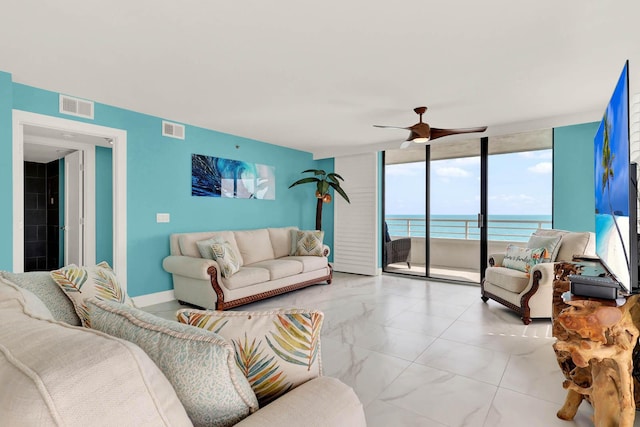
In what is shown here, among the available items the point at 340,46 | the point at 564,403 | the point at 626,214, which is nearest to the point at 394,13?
the point at 340,46

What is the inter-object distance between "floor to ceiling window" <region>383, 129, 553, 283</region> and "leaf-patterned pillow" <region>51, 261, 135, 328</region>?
15.6ft

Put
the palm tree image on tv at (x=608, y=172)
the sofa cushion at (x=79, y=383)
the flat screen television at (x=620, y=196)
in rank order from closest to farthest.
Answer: the sofa cushion at (x=79, y=383) → the flat screen television at (x=620, y=196) → the palm tree image on tv at (x=608, y=172)

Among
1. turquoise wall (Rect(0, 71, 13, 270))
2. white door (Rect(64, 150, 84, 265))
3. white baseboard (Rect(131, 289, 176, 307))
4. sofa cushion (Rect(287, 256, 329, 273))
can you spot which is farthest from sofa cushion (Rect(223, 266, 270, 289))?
white door (Rect(64, 150, 84, 265))

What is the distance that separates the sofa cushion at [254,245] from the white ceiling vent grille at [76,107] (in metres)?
2.26

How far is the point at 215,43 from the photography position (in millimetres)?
2373

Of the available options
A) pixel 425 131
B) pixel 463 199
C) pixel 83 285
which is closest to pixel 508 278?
pixel 425 131

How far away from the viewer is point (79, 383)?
0.53 metres

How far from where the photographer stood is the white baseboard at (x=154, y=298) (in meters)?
4.00

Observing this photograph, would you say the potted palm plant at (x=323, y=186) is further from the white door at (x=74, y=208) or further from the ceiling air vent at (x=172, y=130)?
the white door at (x=74, y=208)

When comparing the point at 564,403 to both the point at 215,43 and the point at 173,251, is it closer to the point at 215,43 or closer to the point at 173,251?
the point at 215,43

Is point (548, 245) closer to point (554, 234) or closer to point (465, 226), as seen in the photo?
point (554, 234)

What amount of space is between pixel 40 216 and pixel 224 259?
190 inches

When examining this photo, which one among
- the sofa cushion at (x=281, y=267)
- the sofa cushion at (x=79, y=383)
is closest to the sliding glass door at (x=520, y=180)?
the sofa cushion at (x=281, y=267)

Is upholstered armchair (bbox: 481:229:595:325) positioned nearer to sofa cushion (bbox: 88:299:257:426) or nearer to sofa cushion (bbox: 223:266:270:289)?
sofa cushion (bbox: 223:266:270:289)
